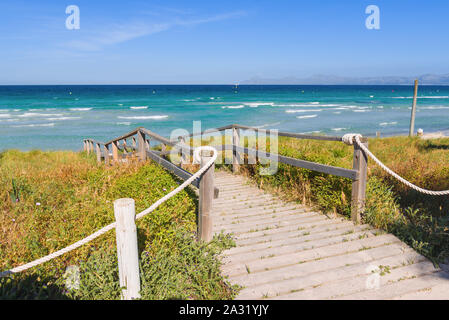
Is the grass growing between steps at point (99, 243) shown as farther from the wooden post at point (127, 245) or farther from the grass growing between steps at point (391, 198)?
the grass growing between steps at point (391, 198)

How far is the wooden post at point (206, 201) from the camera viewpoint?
3.99 meters

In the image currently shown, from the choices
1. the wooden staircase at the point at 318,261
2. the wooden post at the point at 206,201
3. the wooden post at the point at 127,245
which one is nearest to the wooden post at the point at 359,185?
the wooden staircase at the point at 318,261

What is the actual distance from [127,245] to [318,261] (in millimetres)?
2236

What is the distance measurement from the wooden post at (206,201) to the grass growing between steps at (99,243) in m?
0.15

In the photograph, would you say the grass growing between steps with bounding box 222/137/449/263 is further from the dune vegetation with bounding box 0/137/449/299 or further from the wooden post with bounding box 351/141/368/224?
the wooden post with bounding box 351/141/368/224

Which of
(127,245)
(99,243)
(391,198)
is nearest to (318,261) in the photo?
(391,198)

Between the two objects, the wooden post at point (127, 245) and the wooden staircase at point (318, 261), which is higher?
the wooden post at point (127, 245)

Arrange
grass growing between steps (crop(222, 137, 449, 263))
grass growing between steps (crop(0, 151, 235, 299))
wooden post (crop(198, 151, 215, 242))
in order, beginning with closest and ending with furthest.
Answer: grass growing between steps (crop(0, 151, 235, 299)) → wooden post (crop(198, 151, 215, 242)) → grass growing between steps (crop(222, 137, 449, 263))

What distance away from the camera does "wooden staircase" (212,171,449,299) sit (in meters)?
3.27

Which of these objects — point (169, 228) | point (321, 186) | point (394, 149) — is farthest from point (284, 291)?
point (394, 149)

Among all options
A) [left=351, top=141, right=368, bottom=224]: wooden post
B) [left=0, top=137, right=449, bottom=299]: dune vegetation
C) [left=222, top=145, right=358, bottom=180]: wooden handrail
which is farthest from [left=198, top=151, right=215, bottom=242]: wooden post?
[left=351, top=141, right=368, bottom=224]: wooden post

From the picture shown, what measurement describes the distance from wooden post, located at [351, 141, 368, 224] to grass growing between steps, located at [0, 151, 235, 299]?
6.52 ft
